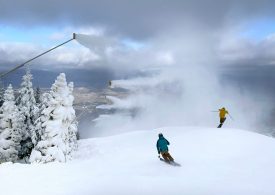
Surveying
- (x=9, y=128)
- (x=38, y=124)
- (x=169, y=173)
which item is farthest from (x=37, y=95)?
(x=169, y=173)

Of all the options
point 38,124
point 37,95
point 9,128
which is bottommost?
point 9,128

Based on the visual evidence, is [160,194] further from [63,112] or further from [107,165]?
[63,112]

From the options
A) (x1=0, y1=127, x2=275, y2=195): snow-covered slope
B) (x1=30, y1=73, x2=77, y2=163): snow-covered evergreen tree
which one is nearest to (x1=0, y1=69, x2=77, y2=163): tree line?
(x1=30, y1=73, x2=77, y2=163): snow-covered evergreen tree

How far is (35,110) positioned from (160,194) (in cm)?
4106

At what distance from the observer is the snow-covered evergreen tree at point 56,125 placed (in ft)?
117

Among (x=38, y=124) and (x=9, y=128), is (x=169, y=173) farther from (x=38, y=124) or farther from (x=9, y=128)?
(x=9, y=128)

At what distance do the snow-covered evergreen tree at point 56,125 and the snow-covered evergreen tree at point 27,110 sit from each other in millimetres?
15307

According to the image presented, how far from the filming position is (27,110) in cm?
5209

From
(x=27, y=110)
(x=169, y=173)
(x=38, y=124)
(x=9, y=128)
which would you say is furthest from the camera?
(x=27, y=110)

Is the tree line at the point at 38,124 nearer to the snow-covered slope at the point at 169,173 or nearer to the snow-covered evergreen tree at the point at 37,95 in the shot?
the snow-covered evergreen tree at the point at 37,95

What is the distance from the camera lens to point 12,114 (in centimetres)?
4825

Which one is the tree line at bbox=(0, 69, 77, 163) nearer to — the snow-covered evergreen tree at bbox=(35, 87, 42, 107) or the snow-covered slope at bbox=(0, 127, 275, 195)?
the snow-covered evergreen tree at bbox=(35, 87, 42, 107)

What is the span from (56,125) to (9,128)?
15.8 meters

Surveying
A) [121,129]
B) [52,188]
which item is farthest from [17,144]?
[121,129]
